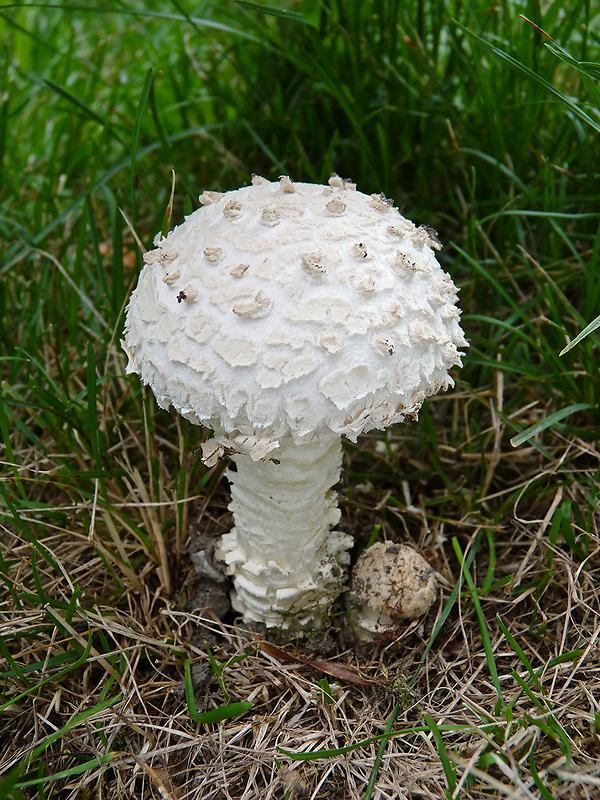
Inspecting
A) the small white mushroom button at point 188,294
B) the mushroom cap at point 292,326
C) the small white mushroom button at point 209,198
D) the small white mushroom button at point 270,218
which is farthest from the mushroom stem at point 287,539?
the small white mushroom button at point 209,198

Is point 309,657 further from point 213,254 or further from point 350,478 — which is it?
point 213,254

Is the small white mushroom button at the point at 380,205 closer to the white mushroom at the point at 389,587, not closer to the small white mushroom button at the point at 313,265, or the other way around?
the small white mushroom button at the point at 313,265

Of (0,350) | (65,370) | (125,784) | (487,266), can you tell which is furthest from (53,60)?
(125,784)

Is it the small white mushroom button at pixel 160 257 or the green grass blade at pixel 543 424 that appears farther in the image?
the green grass blade at pixel 543 424

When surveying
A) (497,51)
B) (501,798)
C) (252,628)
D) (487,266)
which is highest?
(497,51)

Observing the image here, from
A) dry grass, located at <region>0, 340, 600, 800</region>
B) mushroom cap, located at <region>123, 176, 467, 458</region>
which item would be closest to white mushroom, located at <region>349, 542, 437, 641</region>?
dry grass, located at <region>0, 340, 600, 800</region>

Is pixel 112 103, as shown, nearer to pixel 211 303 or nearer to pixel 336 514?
pixel 211 303
